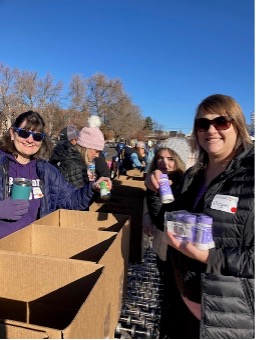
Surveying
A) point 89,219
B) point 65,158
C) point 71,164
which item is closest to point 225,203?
point 89,219

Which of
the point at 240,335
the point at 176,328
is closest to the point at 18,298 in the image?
the point at 176,328

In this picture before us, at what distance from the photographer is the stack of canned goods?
3.74ft

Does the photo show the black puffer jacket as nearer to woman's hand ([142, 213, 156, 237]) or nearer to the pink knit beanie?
woman's hand ([142, 213, 156, 237])

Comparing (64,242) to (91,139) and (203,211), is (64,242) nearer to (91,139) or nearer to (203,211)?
(203,211)

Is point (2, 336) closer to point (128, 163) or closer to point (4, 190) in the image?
point (4, 190)

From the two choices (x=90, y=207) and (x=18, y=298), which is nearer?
(x=18, y=298)

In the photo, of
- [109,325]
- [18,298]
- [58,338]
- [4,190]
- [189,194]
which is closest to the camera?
[58,338]

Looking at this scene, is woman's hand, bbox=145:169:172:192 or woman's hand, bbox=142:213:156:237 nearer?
woman's hand, bbox=145:169:172:192

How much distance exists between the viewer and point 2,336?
80 centimetres

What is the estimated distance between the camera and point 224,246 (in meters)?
1.22

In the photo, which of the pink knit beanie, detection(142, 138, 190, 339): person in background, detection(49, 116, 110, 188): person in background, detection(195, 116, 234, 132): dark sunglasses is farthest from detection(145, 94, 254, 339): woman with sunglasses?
the pink knit beanie

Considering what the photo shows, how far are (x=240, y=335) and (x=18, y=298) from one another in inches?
39.5

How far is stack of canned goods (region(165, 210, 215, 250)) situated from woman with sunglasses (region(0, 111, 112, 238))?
3.50 feet

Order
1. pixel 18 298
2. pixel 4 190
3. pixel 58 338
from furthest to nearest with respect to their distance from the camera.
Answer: pixel 4 190, pixel 18 298, pixel 58 338
